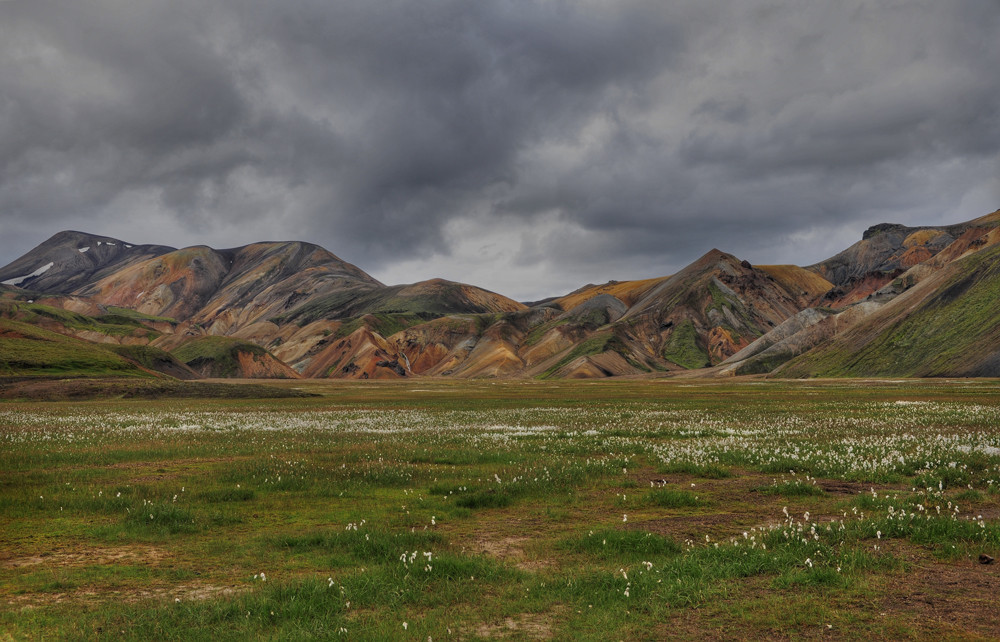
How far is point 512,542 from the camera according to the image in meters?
10.7

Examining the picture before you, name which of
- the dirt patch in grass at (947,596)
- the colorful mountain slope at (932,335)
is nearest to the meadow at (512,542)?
the dirt patch in grass at (947,596)

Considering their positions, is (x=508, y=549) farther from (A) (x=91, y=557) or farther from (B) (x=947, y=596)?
(A) (x=91, y=557)

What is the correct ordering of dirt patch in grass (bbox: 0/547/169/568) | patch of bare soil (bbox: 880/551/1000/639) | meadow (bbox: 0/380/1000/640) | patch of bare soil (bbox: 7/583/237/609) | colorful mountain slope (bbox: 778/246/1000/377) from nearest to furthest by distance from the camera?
1. patch of bare soil (bbox: 880/551/1000/639)
2. meadow (bbox: 0/380/1000/640)
3. patch of bare soil (bbox: 7/583/237/609)
4. dirt patch in grass (bbox: 0/547/169/568)
5. colorful mountain slope (bbox: 778/246/1000/377)

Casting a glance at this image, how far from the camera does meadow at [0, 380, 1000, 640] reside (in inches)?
278

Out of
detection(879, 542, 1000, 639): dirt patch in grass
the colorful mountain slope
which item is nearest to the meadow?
detection(879, 542, 1000, 639): dirt patch in grass

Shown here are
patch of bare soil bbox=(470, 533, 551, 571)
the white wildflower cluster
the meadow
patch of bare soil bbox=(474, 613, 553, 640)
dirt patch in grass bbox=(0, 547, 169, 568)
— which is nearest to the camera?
patch of bare soil bbox=(474, 613, 553, 640)

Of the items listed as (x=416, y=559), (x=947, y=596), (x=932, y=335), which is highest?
(x=932, y=335)

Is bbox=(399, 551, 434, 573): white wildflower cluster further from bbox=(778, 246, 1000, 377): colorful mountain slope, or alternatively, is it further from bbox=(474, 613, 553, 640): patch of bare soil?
bbox=(778, 246, 1000, 377): colorful mountain slope

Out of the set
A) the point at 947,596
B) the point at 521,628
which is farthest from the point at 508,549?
the point at 947,596

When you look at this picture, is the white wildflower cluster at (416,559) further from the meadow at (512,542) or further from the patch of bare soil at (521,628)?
the patch of bare soil at (521,628)

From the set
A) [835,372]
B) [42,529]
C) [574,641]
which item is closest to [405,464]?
[42,529]

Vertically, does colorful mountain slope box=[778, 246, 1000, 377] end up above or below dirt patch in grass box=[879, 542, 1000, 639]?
above

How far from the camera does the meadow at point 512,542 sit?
7.06 m

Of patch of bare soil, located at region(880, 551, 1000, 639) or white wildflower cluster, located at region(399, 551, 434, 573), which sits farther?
white wildflower cluster, located at region(399, 551, 434, 573)
